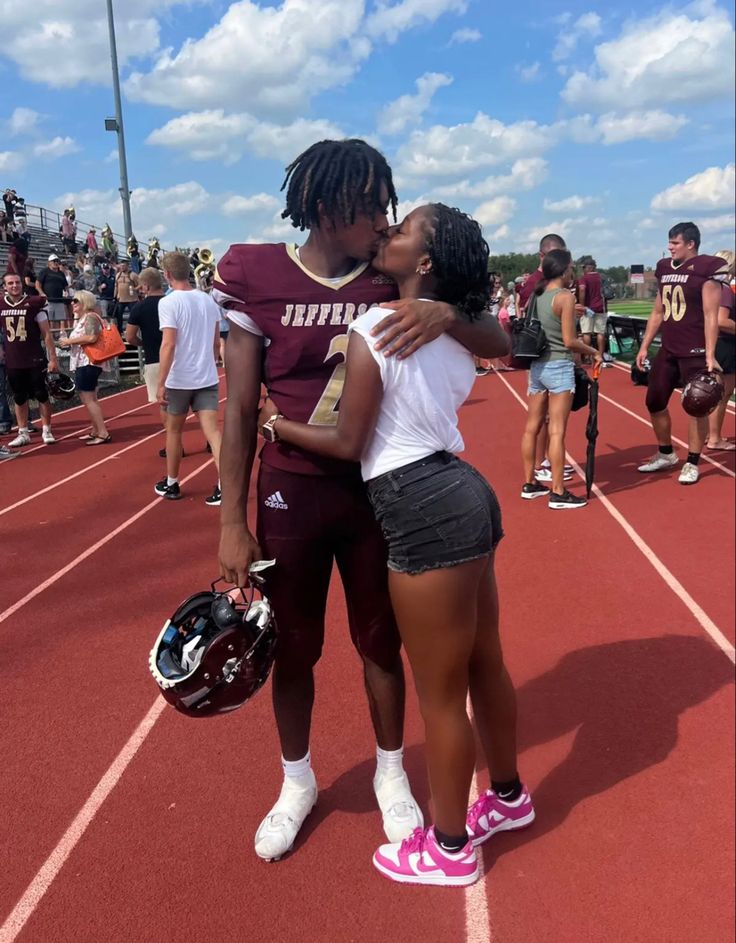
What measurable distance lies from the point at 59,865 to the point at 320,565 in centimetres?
125

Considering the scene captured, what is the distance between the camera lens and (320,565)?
202cm

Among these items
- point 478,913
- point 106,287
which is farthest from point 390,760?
point 106,287

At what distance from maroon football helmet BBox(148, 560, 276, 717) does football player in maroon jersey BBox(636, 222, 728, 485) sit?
190 inches

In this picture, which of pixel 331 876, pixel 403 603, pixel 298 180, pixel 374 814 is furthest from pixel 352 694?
pixel 298 180

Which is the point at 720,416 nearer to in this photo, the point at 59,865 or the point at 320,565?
the point at 320,565

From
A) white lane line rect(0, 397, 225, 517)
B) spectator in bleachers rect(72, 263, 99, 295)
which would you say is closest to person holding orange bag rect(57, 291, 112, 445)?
white lane line rect(0, 397, 225, 517)

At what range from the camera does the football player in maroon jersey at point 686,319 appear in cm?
560

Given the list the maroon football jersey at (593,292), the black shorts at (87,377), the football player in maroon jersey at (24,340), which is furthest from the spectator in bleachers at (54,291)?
the maroon football jersey at (593,292)

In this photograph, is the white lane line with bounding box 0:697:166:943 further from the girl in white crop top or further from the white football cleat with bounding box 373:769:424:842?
the girl in white crop top

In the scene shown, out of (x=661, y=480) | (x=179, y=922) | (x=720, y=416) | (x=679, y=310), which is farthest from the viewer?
(x=720, y=416)

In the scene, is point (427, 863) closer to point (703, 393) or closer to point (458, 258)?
point (458, 258)

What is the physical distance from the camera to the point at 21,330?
7.82 meters

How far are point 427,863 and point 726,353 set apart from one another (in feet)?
19.1

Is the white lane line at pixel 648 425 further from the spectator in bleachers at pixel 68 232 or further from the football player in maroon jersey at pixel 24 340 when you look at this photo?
the spectator in bleachers at pixel 68 232
